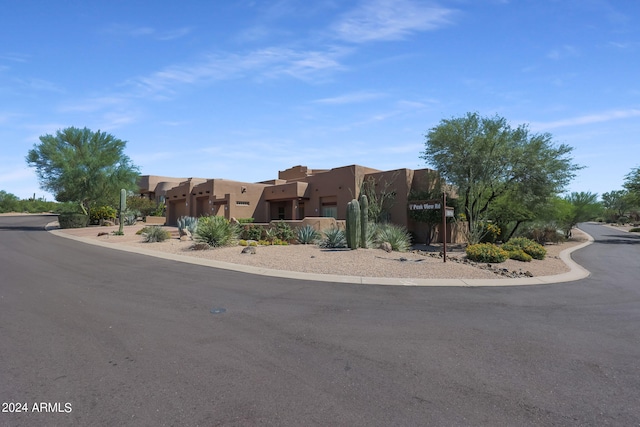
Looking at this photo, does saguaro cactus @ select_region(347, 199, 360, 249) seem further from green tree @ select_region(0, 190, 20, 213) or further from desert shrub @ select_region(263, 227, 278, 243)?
green tree @ select_region(0, 190, 20, 213)

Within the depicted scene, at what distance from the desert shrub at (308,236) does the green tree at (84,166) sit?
1072 inches

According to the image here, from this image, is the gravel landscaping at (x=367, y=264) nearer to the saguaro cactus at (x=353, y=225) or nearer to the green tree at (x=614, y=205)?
the saguaro cactus at (x=353, y=225)

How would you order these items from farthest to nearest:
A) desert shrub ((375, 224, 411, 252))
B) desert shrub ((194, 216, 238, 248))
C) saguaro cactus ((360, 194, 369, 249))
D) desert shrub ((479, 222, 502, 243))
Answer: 1. desert shrub ((479, 222, 502, 243))
2. desert shrub ((194, 216, 238, 248))
3. desert shrub ((375, 224, 411, 252))
4. saguaro cactus ((360, 194, 369, 249))

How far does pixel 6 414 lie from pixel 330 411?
2982mm

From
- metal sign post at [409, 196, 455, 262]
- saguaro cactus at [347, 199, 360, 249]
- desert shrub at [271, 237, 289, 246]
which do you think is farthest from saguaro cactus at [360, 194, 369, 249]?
desert shrub at [271, 237, 289, 246]

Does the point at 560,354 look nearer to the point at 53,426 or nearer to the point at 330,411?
the point at 330,411

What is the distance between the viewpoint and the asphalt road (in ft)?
12.0

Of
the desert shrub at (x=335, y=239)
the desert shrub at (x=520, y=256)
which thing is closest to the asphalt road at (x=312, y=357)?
the desert shrub at (x=520, y=256)

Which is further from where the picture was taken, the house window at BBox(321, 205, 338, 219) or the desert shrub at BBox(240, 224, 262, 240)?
the house window at BBox(321, 205, 338, 219)

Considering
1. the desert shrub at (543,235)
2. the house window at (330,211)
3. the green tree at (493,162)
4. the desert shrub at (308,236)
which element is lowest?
the desert shrub at (543,235)

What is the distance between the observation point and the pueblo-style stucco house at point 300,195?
2853cm

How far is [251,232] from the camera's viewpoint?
23.7 m

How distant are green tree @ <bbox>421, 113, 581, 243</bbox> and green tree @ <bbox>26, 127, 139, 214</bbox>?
1243 inches

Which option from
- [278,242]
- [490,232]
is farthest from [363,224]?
[490,232]
